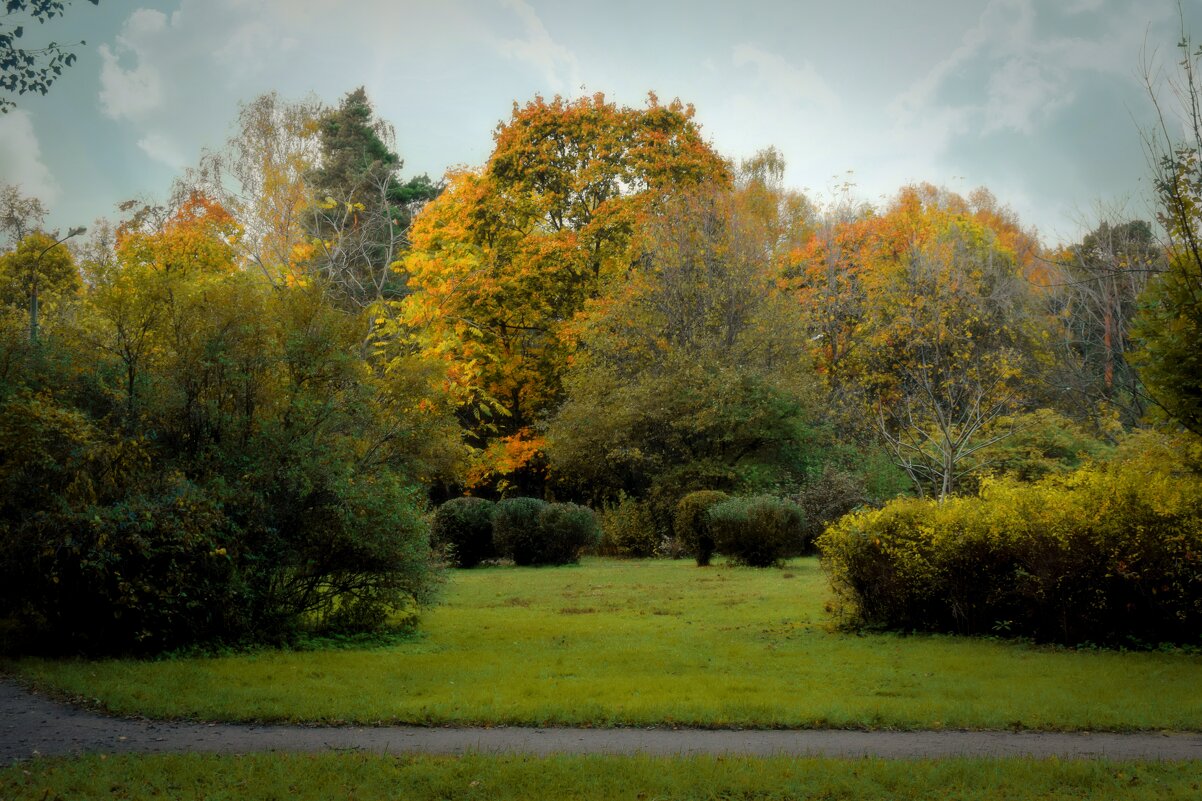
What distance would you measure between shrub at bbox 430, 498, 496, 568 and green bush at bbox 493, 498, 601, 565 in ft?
2.01

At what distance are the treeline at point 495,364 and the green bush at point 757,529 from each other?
174 millimetres

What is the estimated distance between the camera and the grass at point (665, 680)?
8.45 m

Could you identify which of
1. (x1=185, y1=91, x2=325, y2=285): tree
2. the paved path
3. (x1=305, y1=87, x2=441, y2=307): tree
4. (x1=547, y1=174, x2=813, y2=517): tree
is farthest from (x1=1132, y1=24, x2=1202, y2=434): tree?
(x1=305, y1=87, x2=441, y2=307): tree

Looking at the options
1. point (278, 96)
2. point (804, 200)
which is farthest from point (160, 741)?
point (804, 200)

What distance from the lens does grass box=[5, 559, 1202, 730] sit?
8.45 meters

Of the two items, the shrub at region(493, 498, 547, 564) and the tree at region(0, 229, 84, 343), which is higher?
the tree at region(0, 229, 84, 343)

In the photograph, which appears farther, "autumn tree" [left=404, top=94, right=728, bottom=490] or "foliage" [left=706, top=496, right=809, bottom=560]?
"autumn tree" [left=404, top=94, right=728, bottom=490]

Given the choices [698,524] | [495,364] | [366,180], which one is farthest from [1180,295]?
[366,180]

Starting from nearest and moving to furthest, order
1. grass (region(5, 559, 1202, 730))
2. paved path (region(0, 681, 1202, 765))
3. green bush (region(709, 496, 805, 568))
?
paved path (region(0, 681, 1202, 765))
grass (region(5, 559, 1202, 730))
green bush (region(709, 496, 805, 568))

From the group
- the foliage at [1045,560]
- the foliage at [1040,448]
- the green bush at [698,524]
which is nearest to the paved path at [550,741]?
the foliage at [1045,560]

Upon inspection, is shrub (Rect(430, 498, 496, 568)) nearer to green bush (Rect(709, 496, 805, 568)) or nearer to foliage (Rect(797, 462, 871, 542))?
green bush (Rect(709, 496, 805, 568))

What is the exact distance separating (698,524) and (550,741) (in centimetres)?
1722

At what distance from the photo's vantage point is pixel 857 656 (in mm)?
11469

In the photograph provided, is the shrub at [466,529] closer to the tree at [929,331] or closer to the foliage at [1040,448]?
the tree at [929,331]
